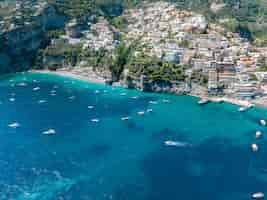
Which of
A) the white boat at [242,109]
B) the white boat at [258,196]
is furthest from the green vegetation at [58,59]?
the white boat at [258,196]

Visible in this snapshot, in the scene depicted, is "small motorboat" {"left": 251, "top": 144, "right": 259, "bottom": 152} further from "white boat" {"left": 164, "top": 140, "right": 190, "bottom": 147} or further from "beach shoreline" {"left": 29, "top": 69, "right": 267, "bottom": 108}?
"beach shoreline" {"left": 29, "top": 69, "right": 267, "bottom": 108}

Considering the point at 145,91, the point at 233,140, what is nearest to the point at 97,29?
the point at 145,91

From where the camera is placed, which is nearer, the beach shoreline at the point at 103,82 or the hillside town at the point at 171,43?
the beach shoreline at the point at 103,82

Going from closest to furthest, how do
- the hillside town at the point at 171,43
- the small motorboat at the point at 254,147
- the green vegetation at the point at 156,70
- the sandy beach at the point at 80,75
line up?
1. the small motorboat at the point at 254,147
2. the hillside town at the point at 171,43
3. the green vegetation at the point at 156,70
4. the sandy beach at the point at 80,75

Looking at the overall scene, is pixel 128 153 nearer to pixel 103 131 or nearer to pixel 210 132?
pixel 103 131

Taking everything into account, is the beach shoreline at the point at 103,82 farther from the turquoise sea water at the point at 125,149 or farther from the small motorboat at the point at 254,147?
the small motorboat at the point at 254,147

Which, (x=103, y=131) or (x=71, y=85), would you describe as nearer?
(x=103, y=131)
